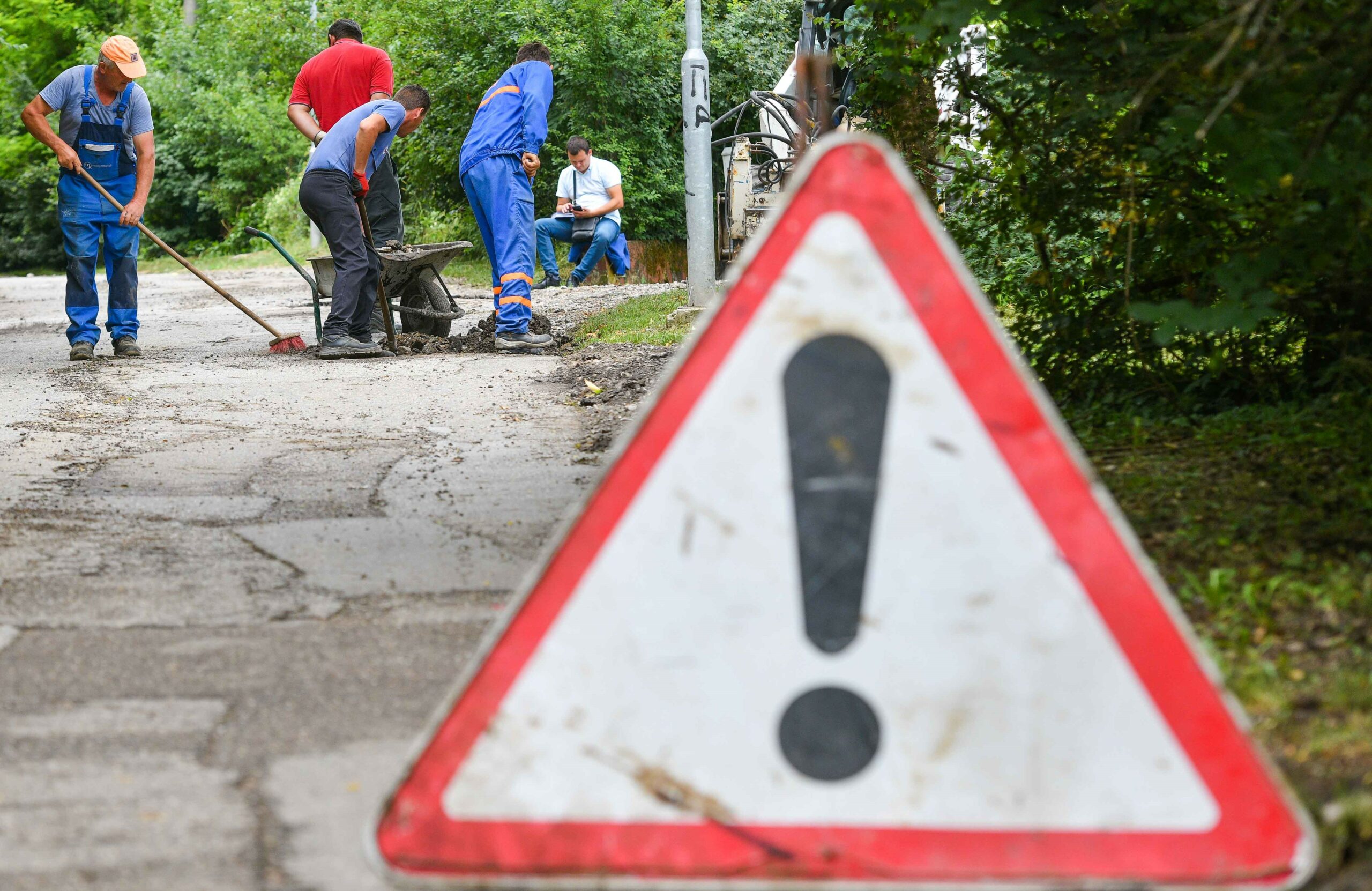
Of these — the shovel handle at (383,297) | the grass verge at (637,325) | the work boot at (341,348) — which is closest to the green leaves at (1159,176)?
the grass verge at (637,325)

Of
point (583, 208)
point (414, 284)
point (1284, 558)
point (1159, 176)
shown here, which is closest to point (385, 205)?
point (414, 284)

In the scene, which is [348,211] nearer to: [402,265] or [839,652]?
[402,265]

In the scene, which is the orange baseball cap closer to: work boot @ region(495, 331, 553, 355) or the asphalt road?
the asphalt road

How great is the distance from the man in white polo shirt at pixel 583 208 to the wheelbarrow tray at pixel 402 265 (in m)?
6.09

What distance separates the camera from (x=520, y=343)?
32.1ft

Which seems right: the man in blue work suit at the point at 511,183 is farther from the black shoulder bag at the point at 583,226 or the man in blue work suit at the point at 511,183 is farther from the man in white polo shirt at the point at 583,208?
the black shoulder bag at the point at 583,226

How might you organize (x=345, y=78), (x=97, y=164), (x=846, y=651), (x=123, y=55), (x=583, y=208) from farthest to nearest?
1. (x=583, y=208)
2. (x=345, y=78)
3. (x=97, y=164)
4. (x=123, y=55)
5. (x=846, y=651)

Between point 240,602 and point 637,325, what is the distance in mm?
7399

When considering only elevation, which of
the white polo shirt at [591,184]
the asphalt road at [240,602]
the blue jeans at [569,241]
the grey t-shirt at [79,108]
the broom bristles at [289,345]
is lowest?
the blue jeans at [569,241]

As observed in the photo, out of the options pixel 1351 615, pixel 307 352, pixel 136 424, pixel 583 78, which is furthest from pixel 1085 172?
pixel 583 78

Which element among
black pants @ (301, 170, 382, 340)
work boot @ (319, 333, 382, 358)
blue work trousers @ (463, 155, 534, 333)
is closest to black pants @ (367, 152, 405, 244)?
blue work trousers @ (463, 155, 534, 333)

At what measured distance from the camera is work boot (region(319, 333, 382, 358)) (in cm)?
949

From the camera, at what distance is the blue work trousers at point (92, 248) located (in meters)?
9.40

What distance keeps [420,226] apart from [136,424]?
18.0 meters
